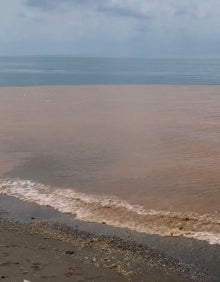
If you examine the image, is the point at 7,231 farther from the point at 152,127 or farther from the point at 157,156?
the point at 152,127

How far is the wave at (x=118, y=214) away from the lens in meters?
11.0

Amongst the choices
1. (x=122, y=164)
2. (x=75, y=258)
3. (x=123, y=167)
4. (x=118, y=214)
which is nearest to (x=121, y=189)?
(x=118, y=214)

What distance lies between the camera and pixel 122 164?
58.4 ft

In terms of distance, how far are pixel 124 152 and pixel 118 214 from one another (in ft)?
25.8

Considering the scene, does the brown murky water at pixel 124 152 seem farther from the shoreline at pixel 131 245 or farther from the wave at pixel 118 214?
the shoreline at pixel 131 245

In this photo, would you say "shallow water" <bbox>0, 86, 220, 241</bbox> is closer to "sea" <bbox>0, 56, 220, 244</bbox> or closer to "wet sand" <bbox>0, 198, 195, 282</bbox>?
"sea" <bbox>0, 56, 220, 244</bbox>

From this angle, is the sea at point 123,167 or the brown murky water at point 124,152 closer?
the sea at point 123,167

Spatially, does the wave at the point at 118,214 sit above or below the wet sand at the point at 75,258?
below

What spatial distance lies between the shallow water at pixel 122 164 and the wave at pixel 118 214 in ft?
0.08

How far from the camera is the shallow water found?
41.7 ft

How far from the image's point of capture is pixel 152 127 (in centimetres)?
2708

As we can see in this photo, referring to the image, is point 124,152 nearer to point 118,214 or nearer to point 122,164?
point 122,164

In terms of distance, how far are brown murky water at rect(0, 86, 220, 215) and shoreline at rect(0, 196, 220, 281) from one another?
2.33 m

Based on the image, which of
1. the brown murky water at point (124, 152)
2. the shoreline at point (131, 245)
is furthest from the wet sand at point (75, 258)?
the brown murky water at point (124, 152)
